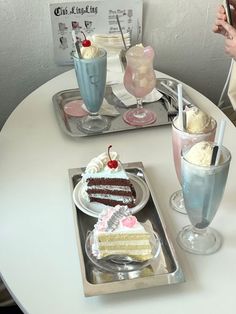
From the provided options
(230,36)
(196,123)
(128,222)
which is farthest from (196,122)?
(230,36)

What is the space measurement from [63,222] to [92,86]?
454 mm

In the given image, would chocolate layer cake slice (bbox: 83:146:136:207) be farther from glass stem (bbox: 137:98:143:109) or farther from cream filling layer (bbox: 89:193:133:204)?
glass stem (bbox: 137:98:143:109)

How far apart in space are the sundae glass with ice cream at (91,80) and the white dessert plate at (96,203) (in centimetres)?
28

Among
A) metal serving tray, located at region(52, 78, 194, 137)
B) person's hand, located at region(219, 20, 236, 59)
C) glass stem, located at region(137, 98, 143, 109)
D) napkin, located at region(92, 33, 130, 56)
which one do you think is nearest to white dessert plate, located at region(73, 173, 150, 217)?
metal serving tray, located at region(52, 78, 194, 137)

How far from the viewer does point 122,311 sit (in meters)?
0.80

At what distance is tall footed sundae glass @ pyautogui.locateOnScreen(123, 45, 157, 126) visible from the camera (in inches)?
51.9

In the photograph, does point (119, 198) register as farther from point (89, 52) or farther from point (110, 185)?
point (89, 52)

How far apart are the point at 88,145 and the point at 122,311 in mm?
564

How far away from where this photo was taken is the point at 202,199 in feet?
2.90

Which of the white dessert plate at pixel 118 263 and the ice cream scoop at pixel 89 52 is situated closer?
the white dessert plate at pixel 118 263

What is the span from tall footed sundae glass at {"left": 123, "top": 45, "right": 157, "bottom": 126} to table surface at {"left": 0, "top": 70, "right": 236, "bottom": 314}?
62 mm

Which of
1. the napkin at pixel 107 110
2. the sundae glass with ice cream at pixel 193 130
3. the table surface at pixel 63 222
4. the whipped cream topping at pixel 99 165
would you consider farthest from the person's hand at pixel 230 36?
the whipped cream topping at pixel 99 165

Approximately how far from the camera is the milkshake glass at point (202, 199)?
85 centimetres

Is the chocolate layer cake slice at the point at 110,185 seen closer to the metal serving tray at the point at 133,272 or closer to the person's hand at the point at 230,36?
the metal serving tray at the point at 133,272
